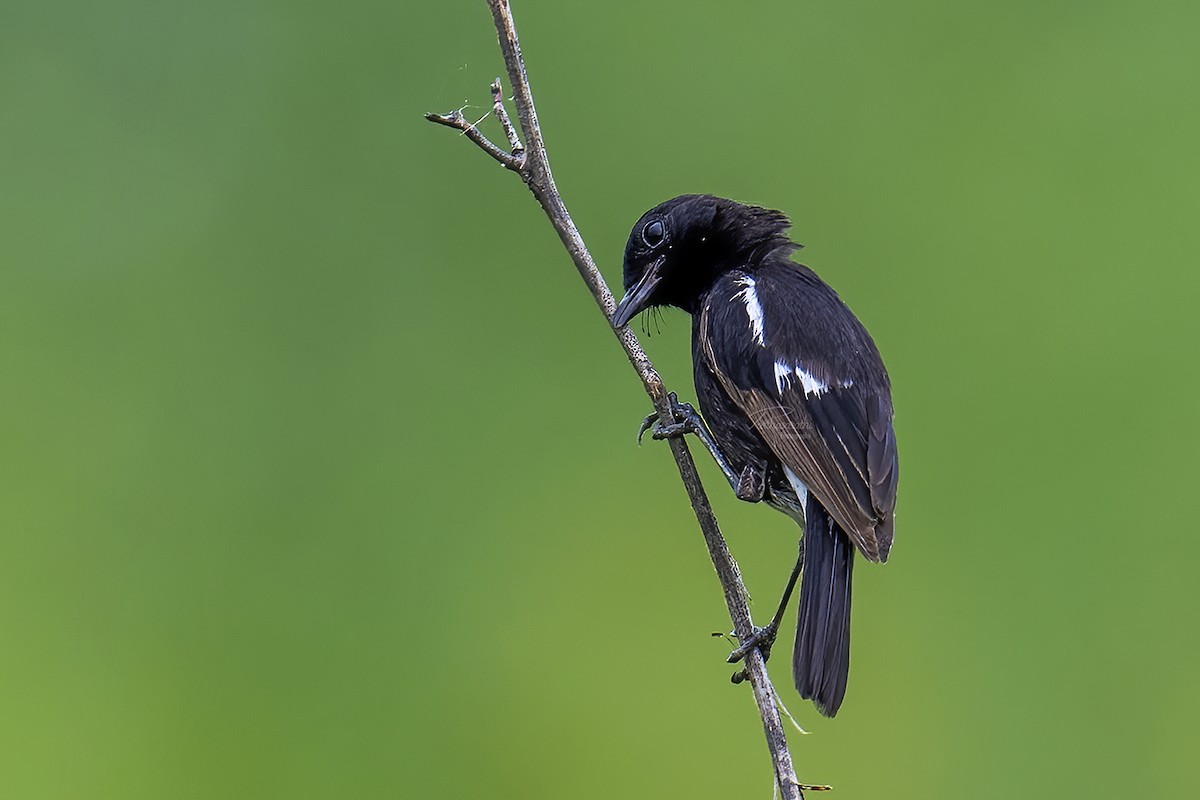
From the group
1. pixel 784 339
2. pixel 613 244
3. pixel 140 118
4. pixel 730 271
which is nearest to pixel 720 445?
pixel 784 339

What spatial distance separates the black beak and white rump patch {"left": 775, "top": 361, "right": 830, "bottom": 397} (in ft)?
1.82

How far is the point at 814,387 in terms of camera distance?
3.16 m

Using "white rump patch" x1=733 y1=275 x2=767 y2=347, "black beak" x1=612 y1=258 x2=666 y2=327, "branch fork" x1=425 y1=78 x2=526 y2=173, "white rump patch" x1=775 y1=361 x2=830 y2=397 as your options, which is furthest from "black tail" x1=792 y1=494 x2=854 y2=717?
"branch fork" x1=425 y1=78 x2=526 y2=173

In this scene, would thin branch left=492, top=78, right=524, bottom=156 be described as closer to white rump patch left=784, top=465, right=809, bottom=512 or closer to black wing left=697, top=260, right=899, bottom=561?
black wing left=697, top=260, right=899, bottom=561

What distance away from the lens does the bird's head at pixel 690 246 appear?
3.62 meters

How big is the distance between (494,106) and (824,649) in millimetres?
1384

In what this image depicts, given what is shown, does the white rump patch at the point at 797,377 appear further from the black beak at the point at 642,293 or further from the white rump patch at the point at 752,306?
the black beak at the point at 642,293

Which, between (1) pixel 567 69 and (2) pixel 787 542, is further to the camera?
(1) pixel 567 69

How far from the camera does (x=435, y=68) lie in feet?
16.7

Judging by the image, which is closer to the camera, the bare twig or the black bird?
the bare twig

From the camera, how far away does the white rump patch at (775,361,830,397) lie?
3154mm

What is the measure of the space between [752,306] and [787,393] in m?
0.30

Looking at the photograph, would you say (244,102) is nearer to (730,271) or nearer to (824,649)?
(730,271)

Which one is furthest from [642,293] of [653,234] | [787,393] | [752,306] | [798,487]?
[798,487]
